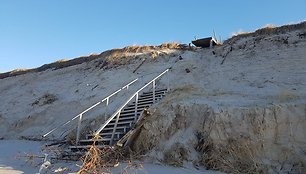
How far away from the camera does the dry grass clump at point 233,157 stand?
7598 mm

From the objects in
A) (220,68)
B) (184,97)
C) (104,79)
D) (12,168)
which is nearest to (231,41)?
(220,68)

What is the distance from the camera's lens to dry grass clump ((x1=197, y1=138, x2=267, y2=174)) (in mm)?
7598

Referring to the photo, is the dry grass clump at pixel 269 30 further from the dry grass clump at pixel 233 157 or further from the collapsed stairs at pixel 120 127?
the dry grass clump at pixel 233 157

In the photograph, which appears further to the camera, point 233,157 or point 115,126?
point 115,126

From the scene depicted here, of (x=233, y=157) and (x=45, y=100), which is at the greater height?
(x=45, y=100)

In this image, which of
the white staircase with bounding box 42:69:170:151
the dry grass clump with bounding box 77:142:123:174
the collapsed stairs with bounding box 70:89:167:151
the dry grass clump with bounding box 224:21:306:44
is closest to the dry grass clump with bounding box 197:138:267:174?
the dry grass clump with bounding box 77:142:123:174

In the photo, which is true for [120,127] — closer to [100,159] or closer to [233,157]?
[100,159]

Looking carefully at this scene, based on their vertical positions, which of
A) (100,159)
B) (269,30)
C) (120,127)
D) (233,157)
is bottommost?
(233,157)

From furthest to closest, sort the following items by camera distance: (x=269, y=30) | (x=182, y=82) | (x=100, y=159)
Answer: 1. (x=269, y=30)
2. (x=182, y=82)
3. (x=100, y=159)

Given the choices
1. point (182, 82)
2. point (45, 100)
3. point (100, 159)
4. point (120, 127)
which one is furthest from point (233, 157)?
point (45, 100)

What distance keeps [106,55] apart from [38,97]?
4895mm

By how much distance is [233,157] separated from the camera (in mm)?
7875

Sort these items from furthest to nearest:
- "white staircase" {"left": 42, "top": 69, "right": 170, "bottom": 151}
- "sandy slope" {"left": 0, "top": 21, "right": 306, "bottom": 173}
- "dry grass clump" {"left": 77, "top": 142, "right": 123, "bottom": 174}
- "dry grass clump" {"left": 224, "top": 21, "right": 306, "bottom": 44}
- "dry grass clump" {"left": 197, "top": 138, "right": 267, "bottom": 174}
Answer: "dry grass clump" {"left": 224, "top": 21, "right": 306, "bottom": 44}
"sandy slope" {"left": 0, "top": 21, "right": 306, "bottom": 173}
"white staircase" {"left": 42, "top": 69, "right": 170, "bottom": 151}
"dry grass clump" {"left": 197, "top": 138, "right": 267, "bottom": 174}
"dry grass clump" {"left": 77, "top": 142, "right": 123, "bottom": 174}

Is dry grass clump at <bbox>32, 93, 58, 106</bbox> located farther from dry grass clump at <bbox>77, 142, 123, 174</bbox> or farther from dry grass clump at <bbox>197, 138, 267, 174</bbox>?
dry grass clump at <bbox>197, 138, 267, 174</bbox>
